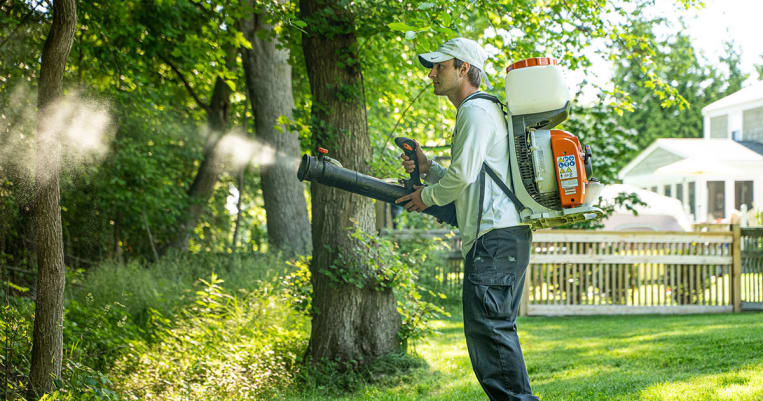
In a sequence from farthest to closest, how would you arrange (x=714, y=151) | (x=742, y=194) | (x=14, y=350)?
(x=742, y=194), (x=714, y=151), (x=14, y=350)

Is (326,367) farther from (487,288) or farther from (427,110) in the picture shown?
A: (427,110)

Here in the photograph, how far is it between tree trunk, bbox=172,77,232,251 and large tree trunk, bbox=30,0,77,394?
8844mm

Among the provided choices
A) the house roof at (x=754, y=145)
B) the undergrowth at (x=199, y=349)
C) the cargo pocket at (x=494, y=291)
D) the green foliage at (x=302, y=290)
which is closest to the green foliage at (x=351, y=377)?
the undergrowth at (x=199, y=349)

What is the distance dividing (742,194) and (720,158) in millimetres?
6958

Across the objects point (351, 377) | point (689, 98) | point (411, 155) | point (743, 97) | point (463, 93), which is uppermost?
point (689, 98)

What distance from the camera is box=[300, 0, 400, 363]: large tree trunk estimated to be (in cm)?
585

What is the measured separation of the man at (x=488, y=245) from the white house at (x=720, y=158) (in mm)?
16731

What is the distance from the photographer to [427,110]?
336 inches

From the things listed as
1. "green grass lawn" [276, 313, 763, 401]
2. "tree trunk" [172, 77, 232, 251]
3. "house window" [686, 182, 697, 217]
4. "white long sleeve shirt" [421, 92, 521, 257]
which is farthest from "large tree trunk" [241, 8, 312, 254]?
"house window" [686, 182, 697, 217]

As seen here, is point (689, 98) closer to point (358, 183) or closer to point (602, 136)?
point (602, 136)

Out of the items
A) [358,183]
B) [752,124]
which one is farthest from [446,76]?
[752,124]

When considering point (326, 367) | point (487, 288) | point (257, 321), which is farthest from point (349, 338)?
point (487, 288)

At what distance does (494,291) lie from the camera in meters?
3.24

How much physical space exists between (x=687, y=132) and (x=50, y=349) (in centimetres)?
3799
